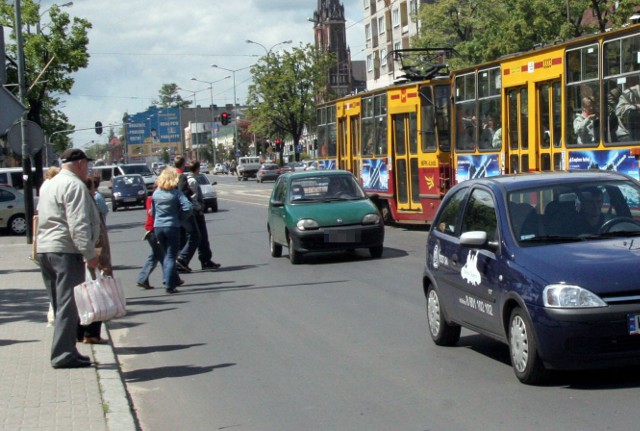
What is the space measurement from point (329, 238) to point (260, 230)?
36.6ft

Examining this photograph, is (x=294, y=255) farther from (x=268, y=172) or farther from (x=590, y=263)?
(x=268, y=172)

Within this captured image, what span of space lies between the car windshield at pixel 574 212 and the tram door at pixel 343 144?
2098 cm

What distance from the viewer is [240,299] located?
13.9 metres

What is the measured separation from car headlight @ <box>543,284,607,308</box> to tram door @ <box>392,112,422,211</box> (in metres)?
16.8

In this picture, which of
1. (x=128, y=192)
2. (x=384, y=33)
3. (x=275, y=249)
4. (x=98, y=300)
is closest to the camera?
(x=98, y=300)

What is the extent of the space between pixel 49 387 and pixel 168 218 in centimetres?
681

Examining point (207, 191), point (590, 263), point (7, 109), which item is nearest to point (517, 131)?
point (7, 109)

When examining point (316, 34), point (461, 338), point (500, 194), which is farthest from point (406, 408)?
point (316, 34)

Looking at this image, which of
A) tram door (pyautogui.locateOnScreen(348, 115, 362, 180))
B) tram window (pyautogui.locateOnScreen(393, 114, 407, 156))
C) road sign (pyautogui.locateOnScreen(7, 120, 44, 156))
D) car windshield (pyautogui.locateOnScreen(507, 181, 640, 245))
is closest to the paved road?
car windshield (pyautogui.locateOnScreen(507, 181, 640, 245))

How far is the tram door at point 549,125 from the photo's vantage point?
17016mm

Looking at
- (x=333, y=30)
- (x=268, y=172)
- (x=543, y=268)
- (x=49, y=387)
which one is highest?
(x=333, y=30)

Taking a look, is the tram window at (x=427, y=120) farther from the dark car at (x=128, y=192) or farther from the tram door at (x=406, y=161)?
the dark car at (x=128, y=192)

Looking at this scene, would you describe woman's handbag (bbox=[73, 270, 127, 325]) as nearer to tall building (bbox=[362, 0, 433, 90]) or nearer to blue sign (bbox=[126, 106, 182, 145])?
tall building (bbox=[362, 0, 433, 90])

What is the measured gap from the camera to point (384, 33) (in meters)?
84.9
